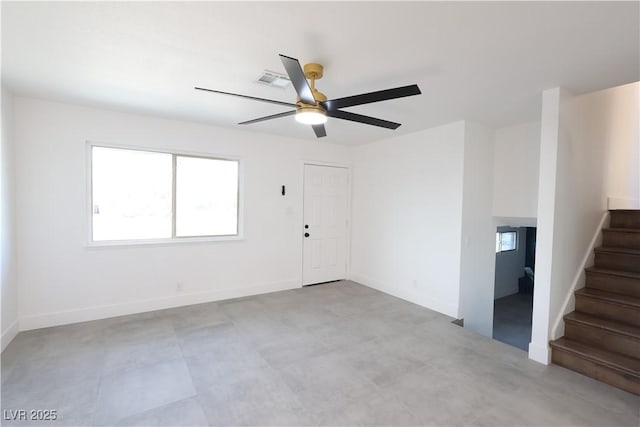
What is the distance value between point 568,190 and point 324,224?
356 cm

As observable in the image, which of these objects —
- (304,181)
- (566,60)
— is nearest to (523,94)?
(566,60)

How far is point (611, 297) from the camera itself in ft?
9.91

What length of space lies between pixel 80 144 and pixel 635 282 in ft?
20.9

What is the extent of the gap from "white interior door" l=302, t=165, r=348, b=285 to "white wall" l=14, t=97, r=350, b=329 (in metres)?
0.32

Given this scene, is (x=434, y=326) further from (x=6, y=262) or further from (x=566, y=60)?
(x=6, y=262)

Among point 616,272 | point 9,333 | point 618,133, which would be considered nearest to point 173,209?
point 9,333

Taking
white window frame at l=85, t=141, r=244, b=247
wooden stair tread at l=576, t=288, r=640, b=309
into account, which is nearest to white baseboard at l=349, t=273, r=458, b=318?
wooden stair tread at l=576, t=288, r=640, b=309

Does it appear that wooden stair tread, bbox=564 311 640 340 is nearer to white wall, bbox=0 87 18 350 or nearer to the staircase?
the staircase

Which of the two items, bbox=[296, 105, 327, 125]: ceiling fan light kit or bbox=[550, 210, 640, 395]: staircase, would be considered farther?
bbox=[550, 210, 640, 395]: staircase

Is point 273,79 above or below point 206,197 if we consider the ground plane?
above

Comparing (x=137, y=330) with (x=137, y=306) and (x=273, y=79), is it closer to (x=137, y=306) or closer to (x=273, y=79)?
(x=137, y=306)

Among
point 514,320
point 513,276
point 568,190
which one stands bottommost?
point 514,320

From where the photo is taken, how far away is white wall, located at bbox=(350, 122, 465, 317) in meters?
4.05

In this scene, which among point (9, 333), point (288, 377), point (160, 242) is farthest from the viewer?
point (160, 242)
